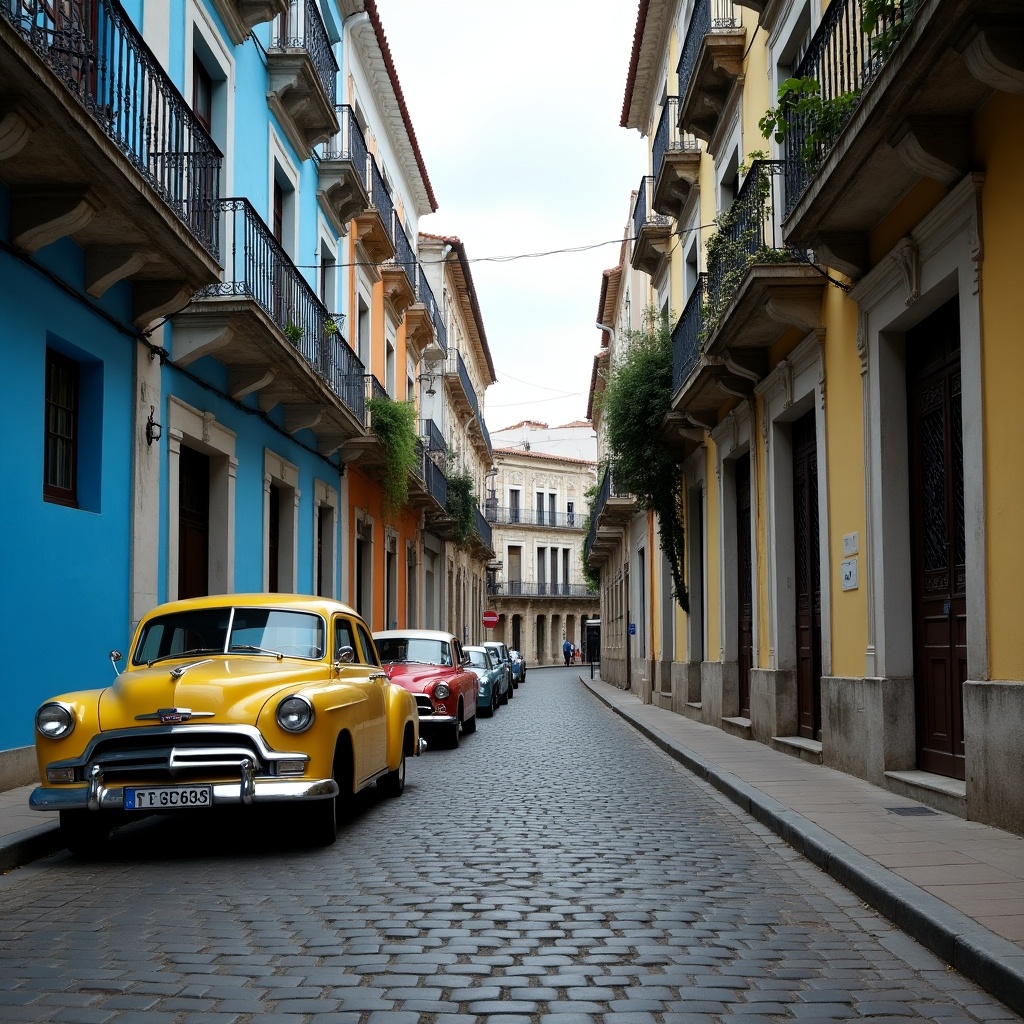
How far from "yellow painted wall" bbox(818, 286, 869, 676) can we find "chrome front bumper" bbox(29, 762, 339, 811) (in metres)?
5.65

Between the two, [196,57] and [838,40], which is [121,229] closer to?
[196,57]

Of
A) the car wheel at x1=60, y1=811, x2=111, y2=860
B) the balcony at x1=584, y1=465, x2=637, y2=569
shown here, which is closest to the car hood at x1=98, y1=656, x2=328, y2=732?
the car wheel at x1=60, y1=811, x2=111, y2=860

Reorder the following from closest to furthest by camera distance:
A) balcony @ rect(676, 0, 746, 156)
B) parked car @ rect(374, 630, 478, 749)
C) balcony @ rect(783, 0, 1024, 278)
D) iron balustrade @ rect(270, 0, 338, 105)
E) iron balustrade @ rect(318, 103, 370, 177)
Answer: balcony @ rect(783, 0, 1024, 278), parked car @ rect(374, 630, 478, 749), balcony @ rect(676, 0, 746, 156), iron balustrade @ rect(270, 0, 338, 105), iron balustrade @ rect(318, 103, 370, 177)

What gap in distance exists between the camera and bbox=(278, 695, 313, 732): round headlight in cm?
750

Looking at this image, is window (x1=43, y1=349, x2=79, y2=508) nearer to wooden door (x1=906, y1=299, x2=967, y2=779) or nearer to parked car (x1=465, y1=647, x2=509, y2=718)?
wooden door (x1=906, y1=299, x2=967, y2=779)

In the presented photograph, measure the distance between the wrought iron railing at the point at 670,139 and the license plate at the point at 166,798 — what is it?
603 inches

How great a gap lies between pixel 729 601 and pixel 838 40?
895cm

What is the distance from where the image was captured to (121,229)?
1102 centimetres

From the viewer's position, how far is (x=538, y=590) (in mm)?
77812

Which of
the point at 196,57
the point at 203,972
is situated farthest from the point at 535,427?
the point at 203,972

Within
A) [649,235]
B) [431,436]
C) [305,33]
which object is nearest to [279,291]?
[305,33]

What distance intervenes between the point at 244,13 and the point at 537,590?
6304 centimetres

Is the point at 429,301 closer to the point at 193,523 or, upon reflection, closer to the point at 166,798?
the point at 193,523

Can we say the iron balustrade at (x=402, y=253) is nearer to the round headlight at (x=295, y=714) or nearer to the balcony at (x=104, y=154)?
the balcony at (x=104, y=154)
